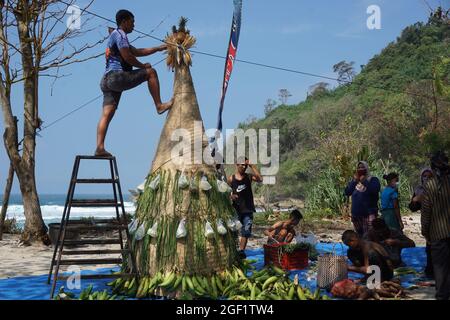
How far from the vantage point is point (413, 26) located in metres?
53.5

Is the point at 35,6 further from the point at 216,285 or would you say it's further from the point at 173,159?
the point at 216,285

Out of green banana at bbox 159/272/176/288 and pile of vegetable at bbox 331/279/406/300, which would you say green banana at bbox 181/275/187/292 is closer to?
green banana at bbox 159/272/176/288

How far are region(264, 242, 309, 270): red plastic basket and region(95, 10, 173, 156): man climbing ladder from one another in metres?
2.98

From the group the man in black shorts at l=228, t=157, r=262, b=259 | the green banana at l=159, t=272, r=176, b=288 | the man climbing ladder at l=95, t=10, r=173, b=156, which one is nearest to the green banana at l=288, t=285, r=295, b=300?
the green banana at l=159, t=272, r=176, b=288

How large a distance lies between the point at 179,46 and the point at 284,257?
11.6ft

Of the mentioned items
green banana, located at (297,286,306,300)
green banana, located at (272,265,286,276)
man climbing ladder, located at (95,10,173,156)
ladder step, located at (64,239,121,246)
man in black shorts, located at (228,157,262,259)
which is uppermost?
man climbing ladder, located at (95,10,173,156)

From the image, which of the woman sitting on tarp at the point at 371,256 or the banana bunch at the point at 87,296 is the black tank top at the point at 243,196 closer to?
the woman sitting on tarp at the point at 371,256

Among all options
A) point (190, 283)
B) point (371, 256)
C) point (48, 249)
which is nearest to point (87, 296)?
point (190, 283)

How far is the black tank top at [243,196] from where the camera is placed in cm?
866

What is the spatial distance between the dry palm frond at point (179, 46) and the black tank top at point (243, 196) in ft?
7.91

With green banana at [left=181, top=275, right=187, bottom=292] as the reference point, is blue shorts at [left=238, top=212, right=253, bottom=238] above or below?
above

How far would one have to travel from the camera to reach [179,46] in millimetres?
7191

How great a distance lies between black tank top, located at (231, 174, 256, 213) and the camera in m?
8.66

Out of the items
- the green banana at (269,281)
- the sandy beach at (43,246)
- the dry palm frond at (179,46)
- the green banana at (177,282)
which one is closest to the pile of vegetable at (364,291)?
the green banana at (269,281)
